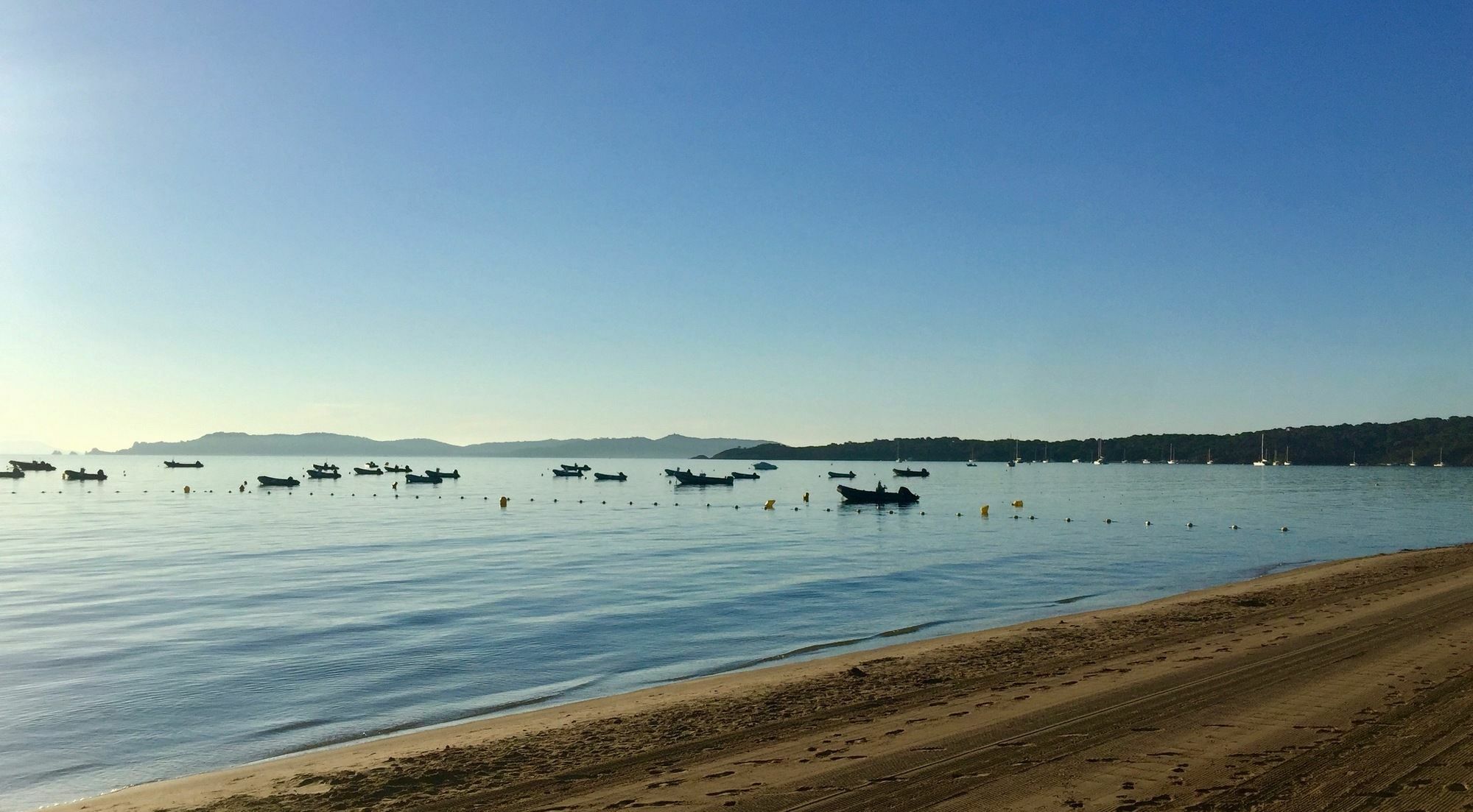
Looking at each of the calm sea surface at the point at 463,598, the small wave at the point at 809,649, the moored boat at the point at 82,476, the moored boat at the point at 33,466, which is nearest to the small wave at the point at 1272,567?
the calm sea surface at the point at 463,598

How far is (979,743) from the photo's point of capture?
10180 mm

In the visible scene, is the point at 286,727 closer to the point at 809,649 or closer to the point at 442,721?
the point at 442,721

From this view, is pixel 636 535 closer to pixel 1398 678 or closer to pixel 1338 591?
pixel 1338 591

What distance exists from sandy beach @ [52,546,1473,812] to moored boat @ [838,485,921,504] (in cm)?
6132

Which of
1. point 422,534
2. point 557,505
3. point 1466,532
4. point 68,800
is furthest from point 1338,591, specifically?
point 557,505

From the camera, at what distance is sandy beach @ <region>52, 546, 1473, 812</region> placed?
8.41 metres

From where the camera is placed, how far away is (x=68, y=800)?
1116 centimetres

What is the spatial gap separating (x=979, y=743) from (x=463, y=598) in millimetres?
21221

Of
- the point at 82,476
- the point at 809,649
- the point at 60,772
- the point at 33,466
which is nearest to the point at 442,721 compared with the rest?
the point at 60,772

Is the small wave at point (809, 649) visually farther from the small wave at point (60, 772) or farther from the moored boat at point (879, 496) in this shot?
the moored boat at point (879, 496)

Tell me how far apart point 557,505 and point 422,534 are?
97.1 ft

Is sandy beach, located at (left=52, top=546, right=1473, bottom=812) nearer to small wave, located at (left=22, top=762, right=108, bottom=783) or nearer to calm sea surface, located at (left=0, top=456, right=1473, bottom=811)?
small wave, located at (left=22, top=762, right=108, bottom=783)

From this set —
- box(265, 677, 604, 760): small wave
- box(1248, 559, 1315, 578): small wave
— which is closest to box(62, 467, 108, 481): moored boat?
box(265, 677, 604, 760): small wave

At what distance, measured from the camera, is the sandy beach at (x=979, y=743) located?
8.41 meters
